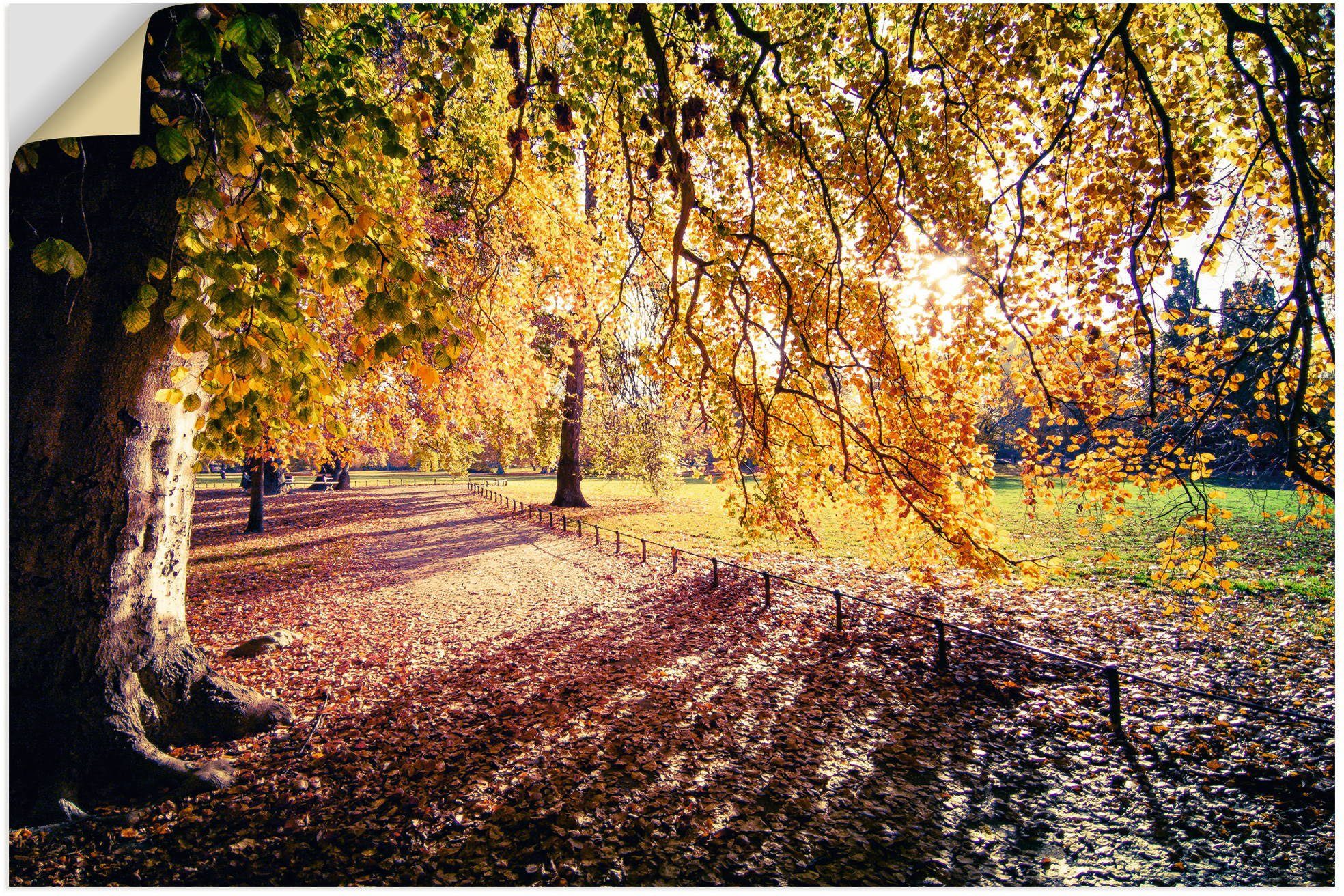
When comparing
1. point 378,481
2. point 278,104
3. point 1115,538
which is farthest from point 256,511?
point 378,481

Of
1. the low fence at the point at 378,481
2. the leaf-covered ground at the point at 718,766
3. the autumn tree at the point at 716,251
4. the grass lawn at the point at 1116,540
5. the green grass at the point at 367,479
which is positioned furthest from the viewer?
the green grass at the point at 367,479

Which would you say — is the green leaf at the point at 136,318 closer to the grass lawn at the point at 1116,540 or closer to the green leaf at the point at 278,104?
the green leaf at the point at 278,104

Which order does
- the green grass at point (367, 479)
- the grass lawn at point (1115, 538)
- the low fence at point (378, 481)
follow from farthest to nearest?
the green grass at point (367, 479) → the low fence at point (378, 481) → the grass lawn at point (1115, 538)

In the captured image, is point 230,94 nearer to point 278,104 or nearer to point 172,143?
point 278,104

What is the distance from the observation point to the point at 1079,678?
5445mm

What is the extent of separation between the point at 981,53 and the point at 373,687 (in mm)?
7030

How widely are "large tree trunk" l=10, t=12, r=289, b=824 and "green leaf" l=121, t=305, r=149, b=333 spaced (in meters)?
0.99

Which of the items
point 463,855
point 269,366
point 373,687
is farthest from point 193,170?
point 373,687

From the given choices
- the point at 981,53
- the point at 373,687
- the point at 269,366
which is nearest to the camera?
the point at 269,366

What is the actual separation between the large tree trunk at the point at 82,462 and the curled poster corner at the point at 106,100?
20 cm

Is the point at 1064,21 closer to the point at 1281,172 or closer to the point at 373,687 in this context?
the point at 1281,172

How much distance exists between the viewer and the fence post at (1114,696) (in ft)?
13.9

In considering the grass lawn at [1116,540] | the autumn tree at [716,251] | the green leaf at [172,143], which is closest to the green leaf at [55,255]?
the autumn tree at [716,251]

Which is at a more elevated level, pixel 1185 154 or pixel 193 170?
pixel 1185 154
